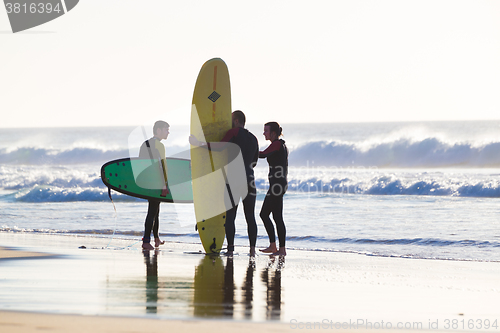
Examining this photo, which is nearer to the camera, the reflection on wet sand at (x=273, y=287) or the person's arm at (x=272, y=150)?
the reflection on wet sand at (x=273, y=287)

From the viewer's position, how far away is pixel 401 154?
29969mm

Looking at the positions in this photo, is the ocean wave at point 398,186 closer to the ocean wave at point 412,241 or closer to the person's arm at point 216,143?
the ocean wave at point 412,241

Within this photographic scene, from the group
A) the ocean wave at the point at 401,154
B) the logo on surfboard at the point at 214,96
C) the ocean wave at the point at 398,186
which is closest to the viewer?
the logo on surfboard at the point at 214,96

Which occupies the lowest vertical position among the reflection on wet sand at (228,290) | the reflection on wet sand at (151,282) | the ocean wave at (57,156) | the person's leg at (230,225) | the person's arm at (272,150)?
the reflection on wet sand at (228,290)

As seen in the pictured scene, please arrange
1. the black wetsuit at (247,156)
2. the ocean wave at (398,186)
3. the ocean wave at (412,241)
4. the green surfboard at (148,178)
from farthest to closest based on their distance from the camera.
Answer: the ocean wave at (398,186) → the ocean wave at (412,241) → the green surfboard at (148,178) → the black wetsuit at (247,156)

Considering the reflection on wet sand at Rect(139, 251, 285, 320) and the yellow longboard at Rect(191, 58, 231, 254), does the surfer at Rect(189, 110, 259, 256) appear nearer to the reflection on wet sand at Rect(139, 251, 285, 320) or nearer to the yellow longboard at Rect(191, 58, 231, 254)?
the yellow longboard at Rect(191, 58, 231, 254)

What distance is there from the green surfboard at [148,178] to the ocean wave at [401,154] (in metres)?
22.4

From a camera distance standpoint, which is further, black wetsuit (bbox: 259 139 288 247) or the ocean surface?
Result: the ocean surface

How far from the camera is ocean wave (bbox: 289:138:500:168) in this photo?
27.6 metres

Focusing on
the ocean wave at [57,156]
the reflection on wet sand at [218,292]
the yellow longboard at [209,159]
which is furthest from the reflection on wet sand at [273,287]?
the ocean wave at [57,156]

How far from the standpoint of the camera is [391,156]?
99.3 ft

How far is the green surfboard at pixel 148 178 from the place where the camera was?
6530mm

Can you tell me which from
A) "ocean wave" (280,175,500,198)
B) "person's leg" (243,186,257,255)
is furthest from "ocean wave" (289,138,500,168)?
"person's leg" (243,186,257,255)

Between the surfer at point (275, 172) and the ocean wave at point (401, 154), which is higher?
the ocean wave at point (401, 154)
